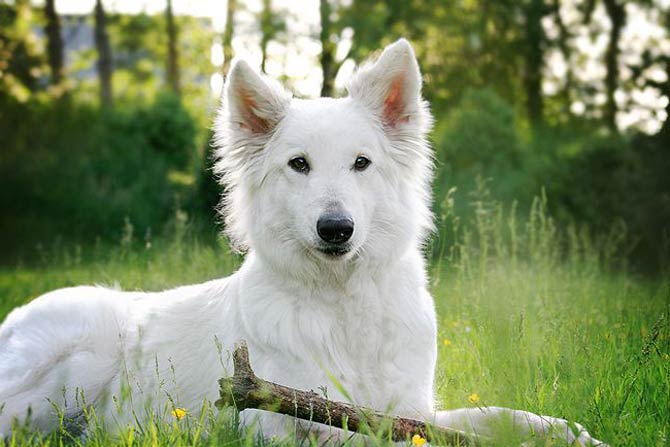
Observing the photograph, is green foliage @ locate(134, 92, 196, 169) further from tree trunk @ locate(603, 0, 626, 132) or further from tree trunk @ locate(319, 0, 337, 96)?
tree trunk @ locate(603, 0, 626, 132)

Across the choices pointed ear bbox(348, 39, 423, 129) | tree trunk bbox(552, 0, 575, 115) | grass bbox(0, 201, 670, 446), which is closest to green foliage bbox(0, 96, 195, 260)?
grass bbox(0, 201, 670, 446)

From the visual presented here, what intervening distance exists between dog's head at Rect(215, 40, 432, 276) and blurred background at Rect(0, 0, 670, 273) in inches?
151

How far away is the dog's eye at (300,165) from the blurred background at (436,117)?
419cm

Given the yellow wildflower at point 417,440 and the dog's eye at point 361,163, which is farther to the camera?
the dog's eye at point 361,163

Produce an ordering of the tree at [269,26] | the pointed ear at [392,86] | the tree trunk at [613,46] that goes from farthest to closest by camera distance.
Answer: the tree trunk at [613,46]
the tree at [269,26]
the pointed ear at [392,86]

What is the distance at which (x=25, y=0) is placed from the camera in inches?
877

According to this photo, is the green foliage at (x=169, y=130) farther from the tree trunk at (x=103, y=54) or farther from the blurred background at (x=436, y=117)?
the tree trunk at (x=103, y=54)

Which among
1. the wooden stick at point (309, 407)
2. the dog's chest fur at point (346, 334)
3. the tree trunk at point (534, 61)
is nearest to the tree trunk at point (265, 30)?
the tree trunk at point (534, 61)

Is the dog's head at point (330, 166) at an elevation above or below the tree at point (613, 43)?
below

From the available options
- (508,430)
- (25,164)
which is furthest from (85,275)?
(25,164)

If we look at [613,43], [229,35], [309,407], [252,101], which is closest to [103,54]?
[229,35]

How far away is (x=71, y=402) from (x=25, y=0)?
2059 centimetres

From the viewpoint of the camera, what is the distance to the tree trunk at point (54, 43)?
22350 mm

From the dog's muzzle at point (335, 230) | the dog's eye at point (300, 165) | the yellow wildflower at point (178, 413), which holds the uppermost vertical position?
the dog's eye at point (300, 165)
